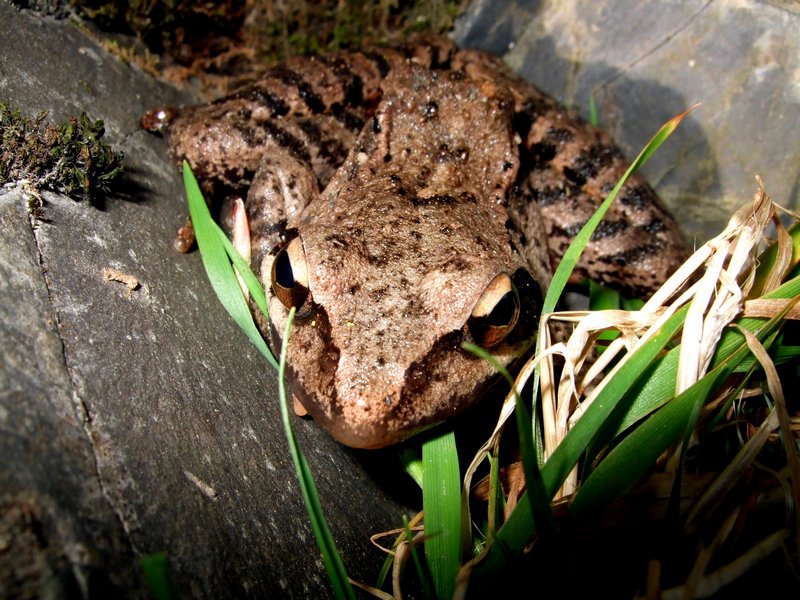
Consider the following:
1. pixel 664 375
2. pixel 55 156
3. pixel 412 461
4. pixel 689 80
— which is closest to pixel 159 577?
pixel 412 461

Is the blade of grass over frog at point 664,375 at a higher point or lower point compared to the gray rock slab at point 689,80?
lower

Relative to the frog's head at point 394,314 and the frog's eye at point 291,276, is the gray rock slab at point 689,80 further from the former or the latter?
the frog's eye at point 291,276

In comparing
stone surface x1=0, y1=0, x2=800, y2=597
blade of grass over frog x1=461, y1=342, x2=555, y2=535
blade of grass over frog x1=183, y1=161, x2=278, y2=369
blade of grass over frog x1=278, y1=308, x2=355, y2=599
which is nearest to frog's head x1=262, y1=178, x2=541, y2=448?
blade of grass over frog x1=183, y1=161, x2=278, y2=369

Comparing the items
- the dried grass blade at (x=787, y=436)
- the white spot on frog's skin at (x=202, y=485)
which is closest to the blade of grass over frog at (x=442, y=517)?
the white spot on frog's skin at (x=202, y=485)

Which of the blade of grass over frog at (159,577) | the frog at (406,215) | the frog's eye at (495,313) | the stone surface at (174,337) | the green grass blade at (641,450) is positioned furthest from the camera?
the frog's eye at (495,313)

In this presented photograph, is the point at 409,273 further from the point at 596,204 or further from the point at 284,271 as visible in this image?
the point at 596,204

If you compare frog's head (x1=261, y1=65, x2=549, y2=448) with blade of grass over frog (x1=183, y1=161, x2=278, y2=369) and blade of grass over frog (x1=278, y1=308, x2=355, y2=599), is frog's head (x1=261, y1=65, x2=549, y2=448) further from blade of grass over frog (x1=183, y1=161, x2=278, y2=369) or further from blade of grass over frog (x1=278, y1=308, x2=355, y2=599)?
blade of grass over frog (x1=278, y1=308, x2=355, y2=599)

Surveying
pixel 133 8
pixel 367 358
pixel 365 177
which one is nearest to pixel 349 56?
pixel 365 177

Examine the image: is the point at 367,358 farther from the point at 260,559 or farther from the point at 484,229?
the point at 484,229
